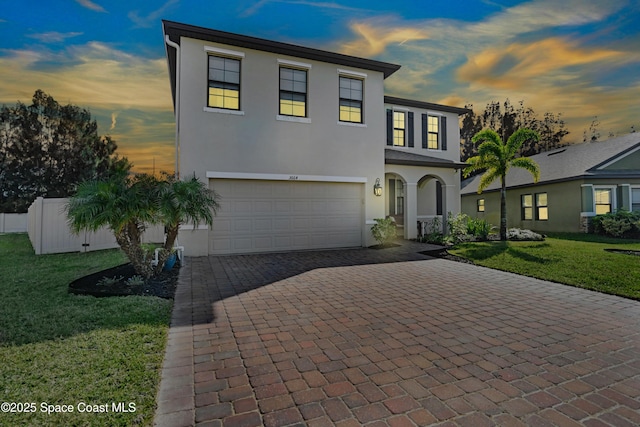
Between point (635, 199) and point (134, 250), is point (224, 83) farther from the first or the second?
point (635, 199)

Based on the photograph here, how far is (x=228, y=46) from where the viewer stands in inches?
381

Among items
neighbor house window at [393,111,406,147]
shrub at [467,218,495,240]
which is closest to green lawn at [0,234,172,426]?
shrub at [467,218,495,240]

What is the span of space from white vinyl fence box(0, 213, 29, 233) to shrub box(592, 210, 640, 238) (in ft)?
106

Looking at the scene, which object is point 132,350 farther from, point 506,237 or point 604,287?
point 506,237

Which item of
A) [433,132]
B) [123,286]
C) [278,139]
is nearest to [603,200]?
[433,132]

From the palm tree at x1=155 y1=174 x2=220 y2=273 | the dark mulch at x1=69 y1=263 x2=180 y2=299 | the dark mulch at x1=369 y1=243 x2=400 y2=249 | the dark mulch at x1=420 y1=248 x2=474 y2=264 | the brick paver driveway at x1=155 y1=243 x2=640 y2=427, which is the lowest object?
the brick paver driveway at x1=155 y1=243 x2=640 y2=427

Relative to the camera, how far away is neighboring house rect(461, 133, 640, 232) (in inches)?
613

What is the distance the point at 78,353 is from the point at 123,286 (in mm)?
2751

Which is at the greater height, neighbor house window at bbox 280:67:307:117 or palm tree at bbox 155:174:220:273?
neighbor house window at bbox 280:67:307:117

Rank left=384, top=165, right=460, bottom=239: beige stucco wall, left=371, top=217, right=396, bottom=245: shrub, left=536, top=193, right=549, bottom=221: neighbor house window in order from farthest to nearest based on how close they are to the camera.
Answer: left=536, top=193, right=549, bottom=221: neighbor house window → left=384, top=165, right=460, bottom=239: beige stucco wall → left=371, top=217, right=396, bottom=245: shrub

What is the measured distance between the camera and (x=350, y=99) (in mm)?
11430

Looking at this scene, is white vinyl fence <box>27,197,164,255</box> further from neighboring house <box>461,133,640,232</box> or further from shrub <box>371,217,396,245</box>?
neighboring house <box>461,133,640,232</box>

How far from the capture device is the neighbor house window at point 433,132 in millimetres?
15758

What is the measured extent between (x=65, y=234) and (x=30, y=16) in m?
6.95
